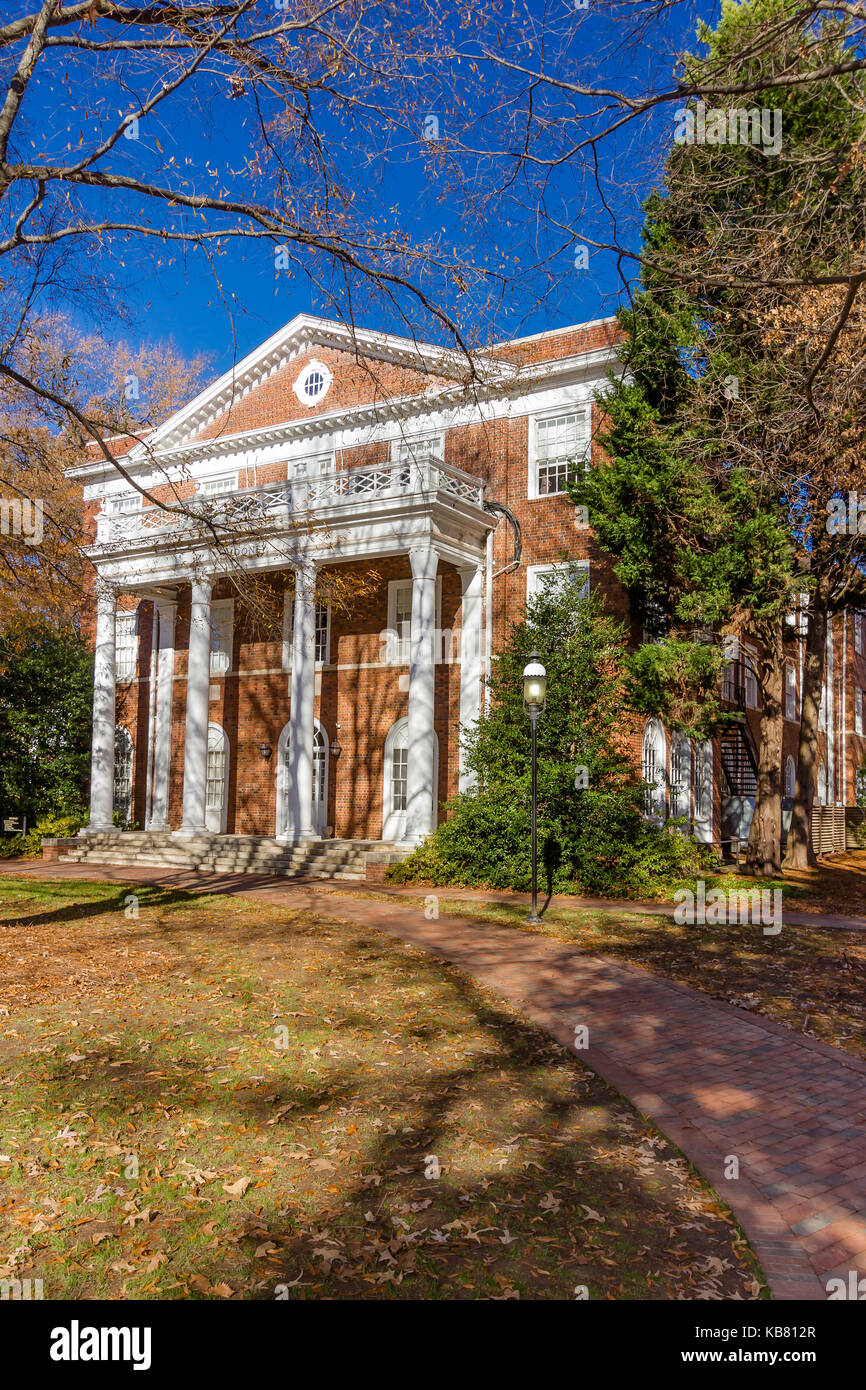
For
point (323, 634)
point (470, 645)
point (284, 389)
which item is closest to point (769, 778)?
point (470, 645)

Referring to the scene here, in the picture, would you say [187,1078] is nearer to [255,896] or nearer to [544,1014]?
[544,1014]

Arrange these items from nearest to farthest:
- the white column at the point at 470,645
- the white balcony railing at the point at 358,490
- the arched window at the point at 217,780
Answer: the white balcony railing at the point at 358,490
the white column at the point at 470,645
the arched window at the point at 217,780

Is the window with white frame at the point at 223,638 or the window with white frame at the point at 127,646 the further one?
the window with white frame at the point at 127,646

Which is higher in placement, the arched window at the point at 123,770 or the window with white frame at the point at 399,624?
the window with white frame at the point at 399,624

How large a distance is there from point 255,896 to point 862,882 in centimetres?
1196

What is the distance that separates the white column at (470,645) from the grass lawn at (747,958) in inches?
252

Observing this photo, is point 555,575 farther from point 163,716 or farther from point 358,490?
point 163,716

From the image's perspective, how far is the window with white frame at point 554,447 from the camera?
19906 millimetres

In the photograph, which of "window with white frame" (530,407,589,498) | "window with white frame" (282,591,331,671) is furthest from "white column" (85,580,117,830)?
"window with white frame" (530,407,589,498)

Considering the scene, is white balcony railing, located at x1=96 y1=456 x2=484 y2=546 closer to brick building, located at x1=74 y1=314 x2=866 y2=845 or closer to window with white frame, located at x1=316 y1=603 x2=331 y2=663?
brick building, located at x1=74 y1=314 x2=866 y2=845

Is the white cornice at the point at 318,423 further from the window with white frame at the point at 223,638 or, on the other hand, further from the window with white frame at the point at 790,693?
the window with white frame at the point at 790,693

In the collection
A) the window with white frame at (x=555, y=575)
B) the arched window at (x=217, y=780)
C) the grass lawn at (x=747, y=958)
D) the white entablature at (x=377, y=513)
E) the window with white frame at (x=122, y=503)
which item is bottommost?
the grass lawn at (x=747, y=958)

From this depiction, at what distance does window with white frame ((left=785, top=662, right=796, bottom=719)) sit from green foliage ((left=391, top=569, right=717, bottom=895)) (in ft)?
50.8

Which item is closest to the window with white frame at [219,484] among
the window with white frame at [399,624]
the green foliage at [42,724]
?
the green foliage at [42,724]
